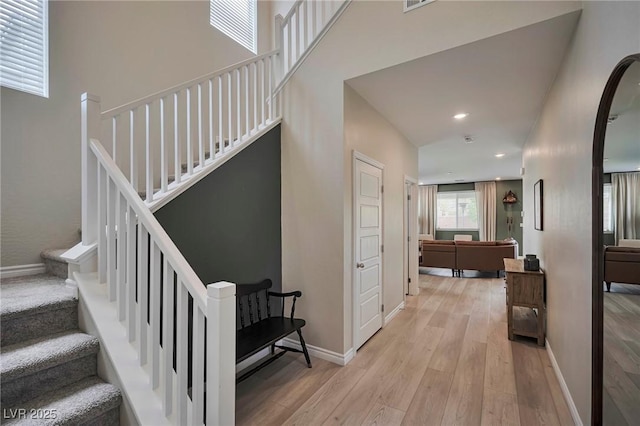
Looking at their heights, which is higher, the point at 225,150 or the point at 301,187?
the point at 225,150

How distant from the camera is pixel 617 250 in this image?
150 cm

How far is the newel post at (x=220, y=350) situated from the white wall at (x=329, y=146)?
5.51 ft

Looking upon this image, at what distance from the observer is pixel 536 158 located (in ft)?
12.6

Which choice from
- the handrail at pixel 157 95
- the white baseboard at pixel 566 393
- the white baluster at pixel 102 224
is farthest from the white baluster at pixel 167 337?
the white baseboard at pixel 566 393

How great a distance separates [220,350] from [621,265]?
6.39ft

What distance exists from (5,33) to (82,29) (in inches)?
21.8

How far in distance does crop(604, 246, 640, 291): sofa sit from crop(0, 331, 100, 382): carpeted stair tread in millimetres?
2619

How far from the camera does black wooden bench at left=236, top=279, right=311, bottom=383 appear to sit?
2359mm

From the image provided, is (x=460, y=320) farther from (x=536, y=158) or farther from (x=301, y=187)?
(x=301, y=187)

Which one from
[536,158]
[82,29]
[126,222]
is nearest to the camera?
[126,222]

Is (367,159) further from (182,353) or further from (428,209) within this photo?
(428,209)

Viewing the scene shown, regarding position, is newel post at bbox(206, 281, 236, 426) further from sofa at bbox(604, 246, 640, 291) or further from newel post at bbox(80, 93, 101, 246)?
sofa at bbox(604, 246, 640, 291)

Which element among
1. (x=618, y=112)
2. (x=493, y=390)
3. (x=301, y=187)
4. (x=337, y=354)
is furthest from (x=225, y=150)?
(x=493, y=390)

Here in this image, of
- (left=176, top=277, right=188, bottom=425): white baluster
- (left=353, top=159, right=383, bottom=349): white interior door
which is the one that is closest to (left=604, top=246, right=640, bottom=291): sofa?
(left=353, top=159, right=383, bottom=349): white interior door
